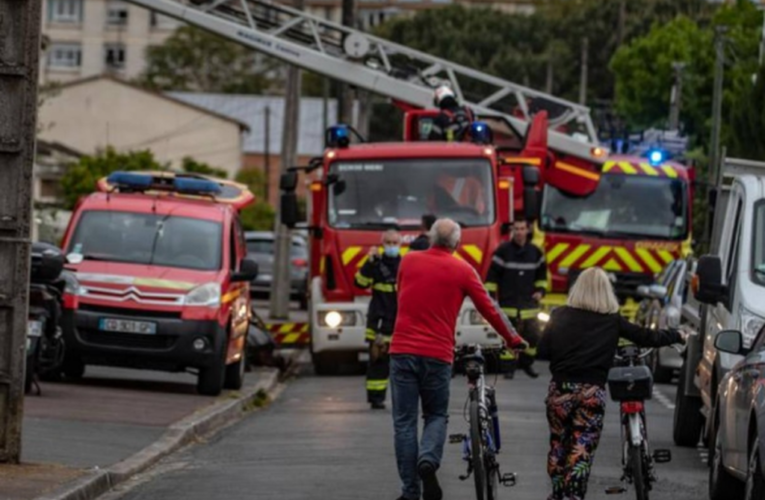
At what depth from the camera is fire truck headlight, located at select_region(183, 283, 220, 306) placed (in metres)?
23.1

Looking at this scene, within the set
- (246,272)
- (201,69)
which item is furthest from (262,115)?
(246,272)

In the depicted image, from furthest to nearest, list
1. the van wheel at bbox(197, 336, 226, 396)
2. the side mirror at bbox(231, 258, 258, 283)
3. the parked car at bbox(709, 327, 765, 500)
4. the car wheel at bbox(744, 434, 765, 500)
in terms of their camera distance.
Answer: the side mirror at bbox(231, 258, 258, 283) → the van wheel at bbox(197, 336, 226, 396) → the parked car at bbox(709, 327, 765, 500) → the car wheel at bbox(744, 434, 765, 500)

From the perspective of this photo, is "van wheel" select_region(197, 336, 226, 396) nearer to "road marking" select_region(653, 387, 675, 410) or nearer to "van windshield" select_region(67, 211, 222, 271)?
"van windshield" select_region(67, 211, 222, 271)

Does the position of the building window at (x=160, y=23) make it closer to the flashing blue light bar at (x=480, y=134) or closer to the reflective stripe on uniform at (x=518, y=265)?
the flashing blue light bar at (x=480, y=134)

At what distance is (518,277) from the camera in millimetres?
25891

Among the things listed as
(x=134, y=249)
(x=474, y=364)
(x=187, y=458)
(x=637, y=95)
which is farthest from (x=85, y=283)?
(x=637, y=95)

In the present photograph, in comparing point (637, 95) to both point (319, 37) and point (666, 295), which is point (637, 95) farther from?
point (666, 295)

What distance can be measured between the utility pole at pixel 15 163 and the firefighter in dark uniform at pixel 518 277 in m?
11.5

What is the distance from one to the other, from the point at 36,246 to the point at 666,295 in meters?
9.13

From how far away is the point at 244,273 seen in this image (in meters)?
23.7

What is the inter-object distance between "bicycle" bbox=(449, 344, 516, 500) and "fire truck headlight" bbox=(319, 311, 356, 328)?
13.0 meters

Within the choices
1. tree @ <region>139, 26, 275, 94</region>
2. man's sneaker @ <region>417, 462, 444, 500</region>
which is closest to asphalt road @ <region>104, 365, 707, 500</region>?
man's sneaker @ <region>417, 462, 444, 500</region>

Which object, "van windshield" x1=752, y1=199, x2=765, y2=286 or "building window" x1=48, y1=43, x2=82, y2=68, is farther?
"building window" x1=48, y1=43, x2=82, y2=68

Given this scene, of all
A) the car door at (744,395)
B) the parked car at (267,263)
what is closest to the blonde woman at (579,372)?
the car door at (744,395)
